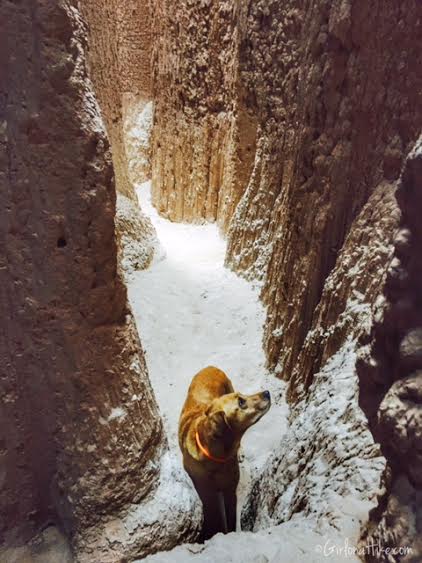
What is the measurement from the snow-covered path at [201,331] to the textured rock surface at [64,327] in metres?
1.24

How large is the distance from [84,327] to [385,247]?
64.0 inches

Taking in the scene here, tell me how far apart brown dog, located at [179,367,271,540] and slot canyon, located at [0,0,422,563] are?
125 millimetres

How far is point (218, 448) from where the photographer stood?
2.40 metres

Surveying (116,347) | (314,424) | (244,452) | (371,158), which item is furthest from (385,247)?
(244,452)

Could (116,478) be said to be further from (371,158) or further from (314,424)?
(371,158)

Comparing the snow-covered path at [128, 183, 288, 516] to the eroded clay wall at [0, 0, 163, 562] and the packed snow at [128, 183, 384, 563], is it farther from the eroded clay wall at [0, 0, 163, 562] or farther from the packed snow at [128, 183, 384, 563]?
the eroded clay wall at [0, 0, 163, 562]

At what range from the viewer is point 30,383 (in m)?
1.91

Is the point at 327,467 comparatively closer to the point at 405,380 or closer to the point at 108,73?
the point at 405,380

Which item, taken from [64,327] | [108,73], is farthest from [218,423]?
[108,73]

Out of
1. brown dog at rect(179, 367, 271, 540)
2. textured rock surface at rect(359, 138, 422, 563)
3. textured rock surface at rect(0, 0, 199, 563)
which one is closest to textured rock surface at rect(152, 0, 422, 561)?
textured rock surface at rect(359, 138, 422, 563)

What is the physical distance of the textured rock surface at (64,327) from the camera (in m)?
1.65

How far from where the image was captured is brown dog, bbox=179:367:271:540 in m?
2.39

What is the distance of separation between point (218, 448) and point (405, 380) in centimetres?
137

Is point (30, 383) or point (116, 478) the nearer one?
point (30, 383)
